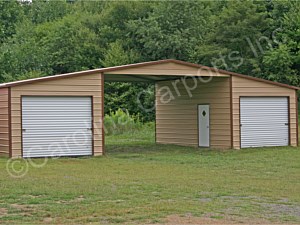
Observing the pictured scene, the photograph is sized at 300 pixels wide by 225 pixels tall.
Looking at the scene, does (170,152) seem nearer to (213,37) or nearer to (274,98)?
(274,98)

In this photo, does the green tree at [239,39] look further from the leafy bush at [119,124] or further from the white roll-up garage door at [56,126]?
the white roll-up garage door at [56,126]

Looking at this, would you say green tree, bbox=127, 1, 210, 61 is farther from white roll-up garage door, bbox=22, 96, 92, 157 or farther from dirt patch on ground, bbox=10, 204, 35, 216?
dirt patch on ground, bbox=10, 204, 35, 216

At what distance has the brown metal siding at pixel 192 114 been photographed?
893 inches

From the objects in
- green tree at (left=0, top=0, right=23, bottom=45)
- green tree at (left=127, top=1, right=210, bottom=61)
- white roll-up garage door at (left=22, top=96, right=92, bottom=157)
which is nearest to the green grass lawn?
white roll-up garage door at (left=22, top=96, right=92, bottom=157)

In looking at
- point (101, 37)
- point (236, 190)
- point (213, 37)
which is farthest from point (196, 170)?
point (101, 37)

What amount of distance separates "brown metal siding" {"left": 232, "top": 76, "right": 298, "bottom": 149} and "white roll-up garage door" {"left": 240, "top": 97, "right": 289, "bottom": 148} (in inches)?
7.4

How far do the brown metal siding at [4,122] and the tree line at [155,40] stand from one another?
59.2 ft

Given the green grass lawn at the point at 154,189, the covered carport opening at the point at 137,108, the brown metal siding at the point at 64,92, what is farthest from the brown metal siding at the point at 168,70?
the covered carport opening at the point at 137,108

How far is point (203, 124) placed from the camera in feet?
78.1

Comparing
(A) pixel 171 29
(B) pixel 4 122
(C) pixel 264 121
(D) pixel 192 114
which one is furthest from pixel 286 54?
(B) pixel 4 122

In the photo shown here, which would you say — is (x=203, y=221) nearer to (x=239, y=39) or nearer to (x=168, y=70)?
(x=168, y=70)

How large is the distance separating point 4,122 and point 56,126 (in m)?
1.56

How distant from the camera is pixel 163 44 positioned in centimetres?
4069

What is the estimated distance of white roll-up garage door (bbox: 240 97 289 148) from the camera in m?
22.8
